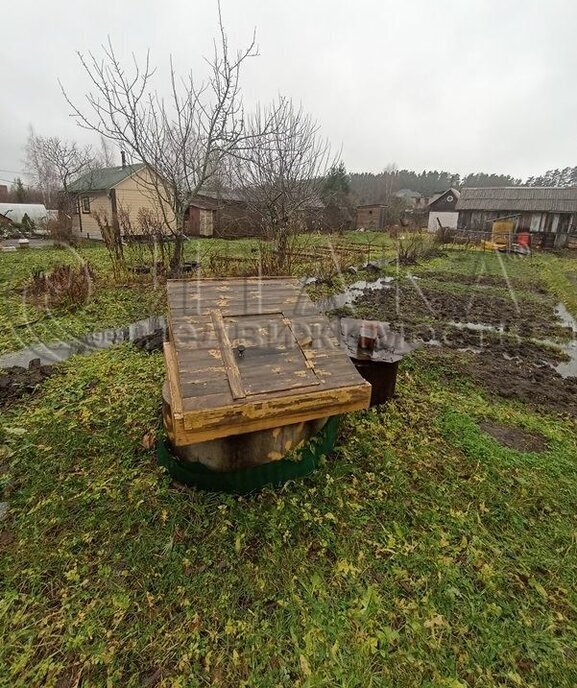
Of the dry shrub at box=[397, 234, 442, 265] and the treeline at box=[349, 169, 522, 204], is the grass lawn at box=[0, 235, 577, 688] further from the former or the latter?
the treeline at box=[349, 169, 522, 204]

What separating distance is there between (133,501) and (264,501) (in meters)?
0.94

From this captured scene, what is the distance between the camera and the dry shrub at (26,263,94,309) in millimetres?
7195

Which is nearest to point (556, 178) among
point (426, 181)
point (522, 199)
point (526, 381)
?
point (426, 181)

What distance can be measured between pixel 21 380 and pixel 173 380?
2.95 meters

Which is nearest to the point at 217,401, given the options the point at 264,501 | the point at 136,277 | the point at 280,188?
the point at 264,501

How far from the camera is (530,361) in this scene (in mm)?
5621

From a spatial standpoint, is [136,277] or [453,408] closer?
[453,408]

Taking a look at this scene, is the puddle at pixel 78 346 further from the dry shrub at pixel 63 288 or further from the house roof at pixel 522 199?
the house roof at pixel 522 199

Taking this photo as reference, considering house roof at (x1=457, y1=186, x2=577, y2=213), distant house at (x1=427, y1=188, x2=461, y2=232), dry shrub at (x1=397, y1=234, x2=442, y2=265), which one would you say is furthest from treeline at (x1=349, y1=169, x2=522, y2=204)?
dry shrub at (x1=397, y1=234, x2=442, y2=265)

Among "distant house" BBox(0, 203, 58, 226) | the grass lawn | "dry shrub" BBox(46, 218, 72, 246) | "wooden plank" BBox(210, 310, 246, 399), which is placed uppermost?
"distant house" BBox(0, 203, 58, 226)

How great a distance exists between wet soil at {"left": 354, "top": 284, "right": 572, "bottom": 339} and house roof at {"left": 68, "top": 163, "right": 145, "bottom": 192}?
674 inches

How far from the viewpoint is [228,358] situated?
2.46m

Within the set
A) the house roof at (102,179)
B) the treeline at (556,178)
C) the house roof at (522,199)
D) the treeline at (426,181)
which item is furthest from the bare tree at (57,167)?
the treeline at (556,178)

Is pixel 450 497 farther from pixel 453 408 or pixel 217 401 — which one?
pixel 217 401
